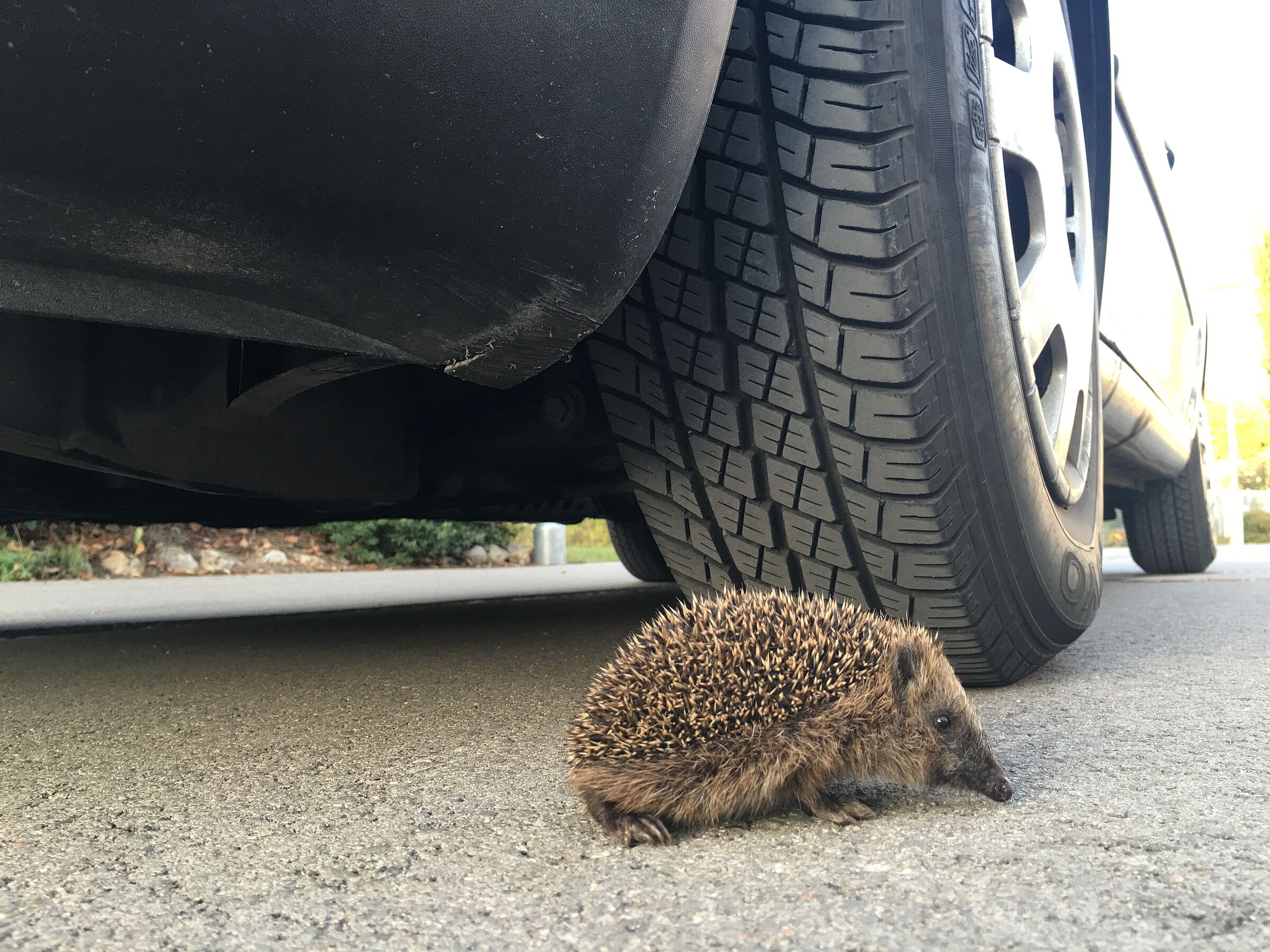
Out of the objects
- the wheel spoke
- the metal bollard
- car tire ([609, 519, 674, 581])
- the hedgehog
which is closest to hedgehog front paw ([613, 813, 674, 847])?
the hedgehog

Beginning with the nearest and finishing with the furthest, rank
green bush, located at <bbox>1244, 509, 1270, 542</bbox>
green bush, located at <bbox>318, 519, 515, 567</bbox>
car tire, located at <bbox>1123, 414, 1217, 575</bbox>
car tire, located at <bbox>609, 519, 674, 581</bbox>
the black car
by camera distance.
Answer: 1. the black car
2. car tire, located at <bbox>1123, 414, 1217, 575</bbox>
3. car tire, located at <bbox>609, 519, 674, 581</bbox>
4. green bush, located at <bbox>318, 519, 515, 567</bbox>
5. green bush, located at <bbox>1244, 509, 1270, 542</bbox>

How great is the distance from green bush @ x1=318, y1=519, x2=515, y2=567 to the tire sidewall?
35.8 feet

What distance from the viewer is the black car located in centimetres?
134

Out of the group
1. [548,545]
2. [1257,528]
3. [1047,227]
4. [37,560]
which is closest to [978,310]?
[1047,227]

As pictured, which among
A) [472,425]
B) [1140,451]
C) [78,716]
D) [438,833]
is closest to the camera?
[438,833]

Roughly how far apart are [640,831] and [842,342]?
113 centimetres

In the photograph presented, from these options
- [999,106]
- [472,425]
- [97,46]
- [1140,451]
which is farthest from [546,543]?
[97,46]

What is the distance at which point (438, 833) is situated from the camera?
1.55 metres

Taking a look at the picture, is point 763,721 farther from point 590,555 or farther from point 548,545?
point 590,555

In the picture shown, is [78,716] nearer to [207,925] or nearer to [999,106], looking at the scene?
[207,925]

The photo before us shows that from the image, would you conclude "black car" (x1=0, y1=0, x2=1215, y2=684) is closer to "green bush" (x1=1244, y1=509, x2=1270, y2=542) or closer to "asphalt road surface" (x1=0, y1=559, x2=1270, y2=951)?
"asphalt road surface" (x1=0, y1=559, x2=1270, y2=951)

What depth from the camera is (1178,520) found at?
23.3 ft

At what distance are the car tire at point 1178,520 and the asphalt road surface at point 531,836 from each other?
4504 mm

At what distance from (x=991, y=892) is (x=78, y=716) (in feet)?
7.61
